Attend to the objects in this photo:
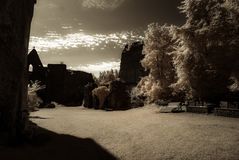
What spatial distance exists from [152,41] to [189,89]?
302 inches

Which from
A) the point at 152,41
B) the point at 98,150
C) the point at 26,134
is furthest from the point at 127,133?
the point at 152,41

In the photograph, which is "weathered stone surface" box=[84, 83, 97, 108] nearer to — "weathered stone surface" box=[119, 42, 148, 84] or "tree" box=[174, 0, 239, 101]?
"weathered stone surface" box=[119, 42, 148, 84]

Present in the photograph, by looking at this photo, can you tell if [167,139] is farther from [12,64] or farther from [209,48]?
[209,48]

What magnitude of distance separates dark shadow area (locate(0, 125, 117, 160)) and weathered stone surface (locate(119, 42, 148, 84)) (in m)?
27.2

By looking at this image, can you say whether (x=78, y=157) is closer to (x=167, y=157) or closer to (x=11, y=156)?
(x=11, y=156)

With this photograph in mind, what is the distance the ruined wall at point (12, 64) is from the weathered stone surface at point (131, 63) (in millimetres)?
26090

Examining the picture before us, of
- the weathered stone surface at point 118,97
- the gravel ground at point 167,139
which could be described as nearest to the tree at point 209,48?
the gravel ground at point 167,139

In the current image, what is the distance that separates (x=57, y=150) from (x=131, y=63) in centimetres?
3082

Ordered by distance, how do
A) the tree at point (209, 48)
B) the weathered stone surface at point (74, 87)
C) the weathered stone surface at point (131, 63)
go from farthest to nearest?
1. the weathered stone surface at point (74, 87)
2. the weathered stone surface at point (131, 63)
3. the tree at point (209, 48)

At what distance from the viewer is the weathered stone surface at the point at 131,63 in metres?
37.8

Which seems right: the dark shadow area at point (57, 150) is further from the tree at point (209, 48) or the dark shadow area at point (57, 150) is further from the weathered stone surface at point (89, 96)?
the weathered stone surface at point (89, 96)

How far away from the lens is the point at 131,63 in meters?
39.0

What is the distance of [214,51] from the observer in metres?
Result: 16.8

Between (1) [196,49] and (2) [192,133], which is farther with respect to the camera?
(1) [196,49]
